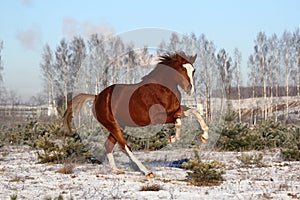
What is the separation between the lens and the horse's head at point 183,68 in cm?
804

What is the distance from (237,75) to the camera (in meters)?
42.9

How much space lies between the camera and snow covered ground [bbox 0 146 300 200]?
7.00 meters

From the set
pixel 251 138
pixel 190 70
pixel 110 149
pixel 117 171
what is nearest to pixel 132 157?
pixel 117 171

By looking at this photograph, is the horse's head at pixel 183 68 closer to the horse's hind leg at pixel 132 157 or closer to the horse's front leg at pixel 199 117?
the horse's front leg at pixel 199 117

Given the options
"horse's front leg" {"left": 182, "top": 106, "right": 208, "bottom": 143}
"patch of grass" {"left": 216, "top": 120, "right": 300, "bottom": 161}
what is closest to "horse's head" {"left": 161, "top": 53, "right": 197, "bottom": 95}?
"horse's front leg" {"left": 182, "top": 106, "right": 208, "bottom": 143}

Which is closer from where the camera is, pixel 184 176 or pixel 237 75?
pixel 184 176

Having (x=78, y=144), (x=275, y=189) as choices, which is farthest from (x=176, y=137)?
(x=78, y=144)

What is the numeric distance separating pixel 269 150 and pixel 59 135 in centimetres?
718

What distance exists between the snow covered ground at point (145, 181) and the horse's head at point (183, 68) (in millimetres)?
1829

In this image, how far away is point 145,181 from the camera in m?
8.39

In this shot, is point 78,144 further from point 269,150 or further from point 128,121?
point 269,150

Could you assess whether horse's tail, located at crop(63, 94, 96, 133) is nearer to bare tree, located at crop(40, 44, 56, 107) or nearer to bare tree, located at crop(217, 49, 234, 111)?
bare tree, located at crop(217, 49, 234, 111)

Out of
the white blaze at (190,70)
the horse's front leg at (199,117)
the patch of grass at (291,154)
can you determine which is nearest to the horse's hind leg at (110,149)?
the horse's front leg at (199,117)

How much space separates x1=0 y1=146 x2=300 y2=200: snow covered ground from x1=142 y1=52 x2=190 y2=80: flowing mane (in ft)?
6.69
